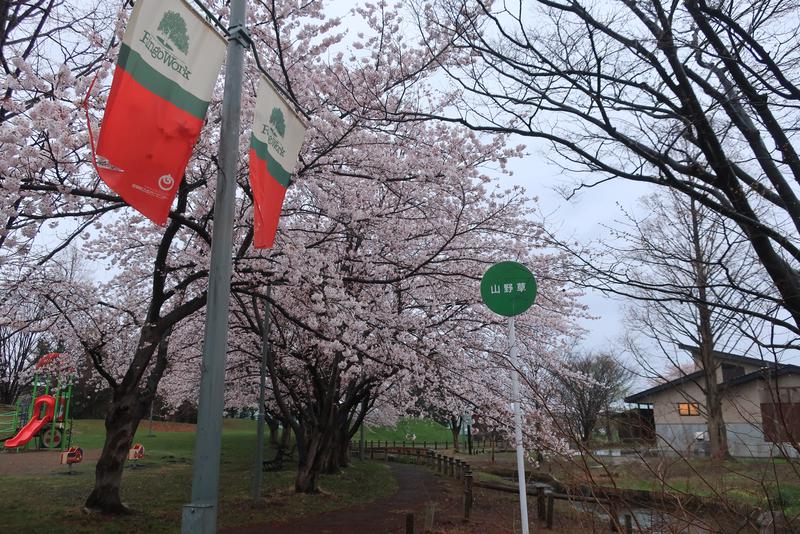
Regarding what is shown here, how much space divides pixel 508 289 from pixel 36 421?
89.0ft

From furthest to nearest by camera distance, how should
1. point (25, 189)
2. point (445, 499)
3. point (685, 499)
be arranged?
point (445, 499) → point (25, 189) → point (685, 499)

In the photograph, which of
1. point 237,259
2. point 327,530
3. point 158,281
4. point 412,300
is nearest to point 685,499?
point 237,259

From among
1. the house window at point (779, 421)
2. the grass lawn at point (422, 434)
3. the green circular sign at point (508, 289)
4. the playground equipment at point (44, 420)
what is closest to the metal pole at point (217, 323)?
the green circular sign at point (508, 289)

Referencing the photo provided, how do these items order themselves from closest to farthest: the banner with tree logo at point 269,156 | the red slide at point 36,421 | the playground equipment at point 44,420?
the banner with tree logo at point 269,156, the red slide at point 36,421, the playground equipment at point 44,420

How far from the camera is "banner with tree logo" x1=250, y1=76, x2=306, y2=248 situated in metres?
4.65

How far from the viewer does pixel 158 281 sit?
975 centimetres

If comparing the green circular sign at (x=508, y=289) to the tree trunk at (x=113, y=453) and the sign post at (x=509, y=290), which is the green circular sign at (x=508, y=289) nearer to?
the sign post at (x=509, y=290)

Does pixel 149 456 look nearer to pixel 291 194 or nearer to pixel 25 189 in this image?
pixel 291 194

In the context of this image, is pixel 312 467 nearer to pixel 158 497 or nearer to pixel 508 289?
pixel 158 497

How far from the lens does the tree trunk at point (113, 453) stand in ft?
31.4

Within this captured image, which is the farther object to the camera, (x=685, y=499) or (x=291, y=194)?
(x=291, y=194)

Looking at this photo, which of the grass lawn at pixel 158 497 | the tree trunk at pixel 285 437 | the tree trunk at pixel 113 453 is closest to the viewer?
the grass lawn at pixel 158 497

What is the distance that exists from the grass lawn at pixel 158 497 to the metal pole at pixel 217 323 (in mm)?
6428

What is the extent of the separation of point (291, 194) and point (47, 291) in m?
4.90
